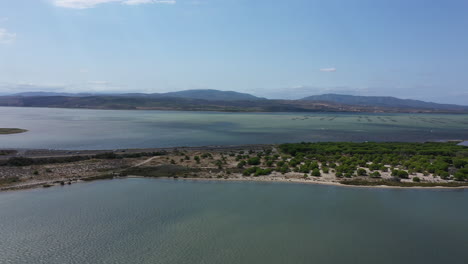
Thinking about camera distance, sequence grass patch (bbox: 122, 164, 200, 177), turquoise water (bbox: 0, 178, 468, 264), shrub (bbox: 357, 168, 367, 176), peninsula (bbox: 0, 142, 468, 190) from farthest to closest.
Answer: grass patch (bbox: 122, 164, 200, 177), shrub (bbox: 357, 168, 367, 176), peninsula (bbox: 0, 142, 468, 190), turquoise water (bbox: 0, 178, 468, 264)

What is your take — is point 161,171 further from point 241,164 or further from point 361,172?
point 361,172

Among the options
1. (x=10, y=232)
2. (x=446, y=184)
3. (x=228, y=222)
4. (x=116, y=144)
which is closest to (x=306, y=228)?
(x=228, y=222)

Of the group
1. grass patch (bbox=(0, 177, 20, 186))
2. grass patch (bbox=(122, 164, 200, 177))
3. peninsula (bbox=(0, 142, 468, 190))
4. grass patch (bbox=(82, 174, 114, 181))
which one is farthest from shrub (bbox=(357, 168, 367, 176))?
grass patch (bbox=(0, 177, 20, 186))

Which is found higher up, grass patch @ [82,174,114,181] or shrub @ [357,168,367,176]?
shrub @ [357,168,367,176]

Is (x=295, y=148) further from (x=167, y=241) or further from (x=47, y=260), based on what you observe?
(x=47, y=260)

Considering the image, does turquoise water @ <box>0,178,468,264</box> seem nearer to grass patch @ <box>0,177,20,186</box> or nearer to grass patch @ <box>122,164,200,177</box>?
grass patch @ <box>0,177,20,186</box>

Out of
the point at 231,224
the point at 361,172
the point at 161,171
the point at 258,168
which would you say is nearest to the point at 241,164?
the point at 258,168

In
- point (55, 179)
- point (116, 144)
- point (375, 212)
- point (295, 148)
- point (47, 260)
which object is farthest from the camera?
point (116, 144)

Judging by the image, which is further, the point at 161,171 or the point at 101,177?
the point at 161,171

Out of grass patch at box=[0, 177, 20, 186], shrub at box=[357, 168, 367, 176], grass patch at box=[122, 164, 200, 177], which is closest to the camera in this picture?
grass patch at box=[0, 177, 20, 186]
